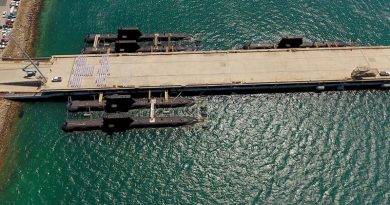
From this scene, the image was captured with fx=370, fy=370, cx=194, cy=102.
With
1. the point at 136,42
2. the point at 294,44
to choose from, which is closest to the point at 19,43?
the point at 136,42

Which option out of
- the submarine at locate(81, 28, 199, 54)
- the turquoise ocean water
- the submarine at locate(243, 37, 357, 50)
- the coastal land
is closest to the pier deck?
the submarine at locate(243, 37, 357, 50)

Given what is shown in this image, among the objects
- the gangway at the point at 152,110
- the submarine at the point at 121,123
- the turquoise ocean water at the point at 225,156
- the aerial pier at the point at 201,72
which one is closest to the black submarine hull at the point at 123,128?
the submarine at the point at 121,123

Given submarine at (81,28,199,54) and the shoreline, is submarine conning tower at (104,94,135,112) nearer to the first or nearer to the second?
submarine at (81,28,199,54)

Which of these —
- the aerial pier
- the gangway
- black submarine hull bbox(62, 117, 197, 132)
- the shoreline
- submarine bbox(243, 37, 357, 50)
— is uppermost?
the shoreline

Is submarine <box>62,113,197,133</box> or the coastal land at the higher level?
the coastal land

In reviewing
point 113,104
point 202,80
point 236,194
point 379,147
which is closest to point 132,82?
point 113,104

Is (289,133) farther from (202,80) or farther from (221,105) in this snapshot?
(202,80)
